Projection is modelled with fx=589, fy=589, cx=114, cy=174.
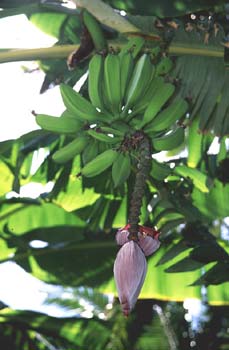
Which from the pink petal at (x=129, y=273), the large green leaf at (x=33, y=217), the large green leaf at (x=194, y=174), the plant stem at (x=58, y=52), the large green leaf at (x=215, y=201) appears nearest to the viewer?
the pink petal at (x=129, y=273)

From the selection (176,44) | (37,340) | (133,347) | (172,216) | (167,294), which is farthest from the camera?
(133,347)

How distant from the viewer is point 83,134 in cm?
125

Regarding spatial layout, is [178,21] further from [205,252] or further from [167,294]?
[167,294]

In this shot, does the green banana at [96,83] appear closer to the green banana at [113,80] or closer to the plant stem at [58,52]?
the green banana at [113,80]

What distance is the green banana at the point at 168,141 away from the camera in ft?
4.03

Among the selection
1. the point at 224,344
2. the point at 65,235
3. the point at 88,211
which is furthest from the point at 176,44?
the point at 224,344

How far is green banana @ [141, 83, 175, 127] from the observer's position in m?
1.19

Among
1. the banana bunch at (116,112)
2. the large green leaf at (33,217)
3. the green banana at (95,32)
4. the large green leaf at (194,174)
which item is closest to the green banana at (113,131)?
the banana bunch at (116,112)

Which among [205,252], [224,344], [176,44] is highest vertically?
[176,44]

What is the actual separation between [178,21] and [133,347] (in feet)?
4.49

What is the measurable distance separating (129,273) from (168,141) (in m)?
0.43

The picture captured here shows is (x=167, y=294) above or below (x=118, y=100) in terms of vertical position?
below

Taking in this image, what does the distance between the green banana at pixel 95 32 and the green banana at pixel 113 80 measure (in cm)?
14

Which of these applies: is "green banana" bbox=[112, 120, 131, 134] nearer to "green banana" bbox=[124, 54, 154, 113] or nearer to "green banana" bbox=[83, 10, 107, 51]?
"green banana" bbox=[124, 54, 154, 113]
